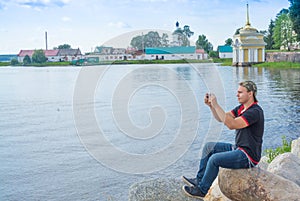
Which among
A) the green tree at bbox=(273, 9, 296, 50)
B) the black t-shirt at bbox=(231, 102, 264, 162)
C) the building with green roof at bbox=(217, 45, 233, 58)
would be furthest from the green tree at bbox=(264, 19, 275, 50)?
the black t-shirt at bbox=(231, 102, 264, 162)

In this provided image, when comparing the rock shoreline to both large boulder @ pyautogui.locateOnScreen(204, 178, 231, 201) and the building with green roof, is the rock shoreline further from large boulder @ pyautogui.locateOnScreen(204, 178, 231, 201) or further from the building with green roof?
the building with green roof

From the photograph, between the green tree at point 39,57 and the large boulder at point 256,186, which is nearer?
the large boulder at point 256,186

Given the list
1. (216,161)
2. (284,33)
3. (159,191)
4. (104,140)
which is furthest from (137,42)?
(284,33)

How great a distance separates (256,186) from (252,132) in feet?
2.48

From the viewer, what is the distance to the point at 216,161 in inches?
211

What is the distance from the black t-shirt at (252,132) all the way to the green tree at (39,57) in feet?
435

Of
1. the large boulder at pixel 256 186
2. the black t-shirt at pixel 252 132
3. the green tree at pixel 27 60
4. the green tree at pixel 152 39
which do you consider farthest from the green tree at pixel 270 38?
the black t-shirt at pixel 252 132

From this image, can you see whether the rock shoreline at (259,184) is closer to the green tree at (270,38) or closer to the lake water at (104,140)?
the lake water at (104,140)

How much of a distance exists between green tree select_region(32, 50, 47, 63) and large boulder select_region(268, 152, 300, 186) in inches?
5193

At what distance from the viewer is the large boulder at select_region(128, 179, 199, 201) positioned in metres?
6.21

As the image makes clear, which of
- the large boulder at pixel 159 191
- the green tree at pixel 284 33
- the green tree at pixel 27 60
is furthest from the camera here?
the green tree at pixel 27 60

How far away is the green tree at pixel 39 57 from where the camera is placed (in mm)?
132762

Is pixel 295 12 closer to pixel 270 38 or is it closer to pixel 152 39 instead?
pixel 270 38

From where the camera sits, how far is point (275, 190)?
5.18m
